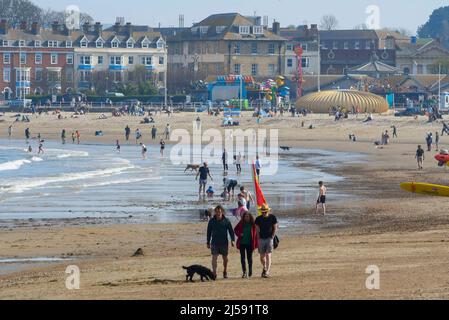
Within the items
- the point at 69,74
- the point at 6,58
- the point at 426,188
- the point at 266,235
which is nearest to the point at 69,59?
the point at 69,74

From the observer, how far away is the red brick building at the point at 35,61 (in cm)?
11881

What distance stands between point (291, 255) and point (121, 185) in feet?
70.7

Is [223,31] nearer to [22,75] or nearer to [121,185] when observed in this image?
[22,75]

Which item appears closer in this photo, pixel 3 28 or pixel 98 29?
pixel 3 28

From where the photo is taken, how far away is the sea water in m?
33.7

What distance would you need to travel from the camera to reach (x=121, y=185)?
42875 mm

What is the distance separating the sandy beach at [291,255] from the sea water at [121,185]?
1910mm

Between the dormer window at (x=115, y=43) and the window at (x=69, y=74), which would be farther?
the dormer window at (x=115, y=43)

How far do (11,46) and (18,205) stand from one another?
86.6 m

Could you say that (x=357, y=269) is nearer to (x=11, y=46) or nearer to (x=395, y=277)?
(x=395, y=277)

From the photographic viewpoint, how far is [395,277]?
17828 millimetres

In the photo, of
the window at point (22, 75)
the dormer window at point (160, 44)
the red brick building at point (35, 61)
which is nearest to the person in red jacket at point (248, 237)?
the red brick building at point (35, 61)

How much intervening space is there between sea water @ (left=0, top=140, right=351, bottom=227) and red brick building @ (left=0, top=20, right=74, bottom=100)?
54837 mm

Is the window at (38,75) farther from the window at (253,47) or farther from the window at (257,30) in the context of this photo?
the window at (257,30)
